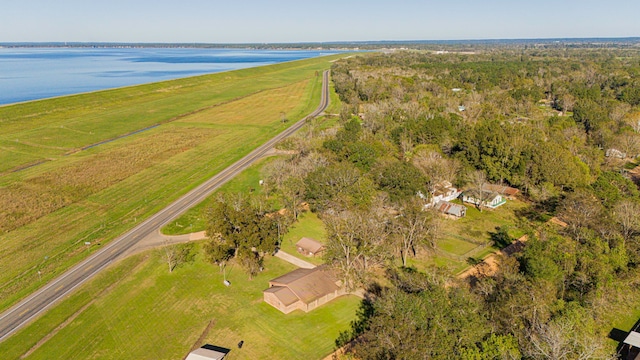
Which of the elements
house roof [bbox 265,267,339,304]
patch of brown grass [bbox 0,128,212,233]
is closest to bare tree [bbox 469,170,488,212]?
house roof [bbox 265,267,339,304]

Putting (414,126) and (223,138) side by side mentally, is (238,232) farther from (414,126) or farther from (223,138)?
(223,138)

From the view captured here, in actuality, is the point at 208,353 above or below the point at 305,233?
above

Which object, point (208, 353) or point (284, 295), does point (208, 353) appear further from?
point (284, 295)

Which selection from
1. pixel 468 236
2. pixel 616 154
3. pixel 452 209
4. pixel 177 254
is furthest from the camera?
pixel 616 154

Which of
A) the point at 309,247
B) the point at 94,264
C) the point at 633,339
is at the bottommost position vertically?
the point at 309,247

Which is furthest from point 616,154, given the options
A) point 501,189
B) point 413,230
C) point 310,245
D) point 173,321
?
point 173,321

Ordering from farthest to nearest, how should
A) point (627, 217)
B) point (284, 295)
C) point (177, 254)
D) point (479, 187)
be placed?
point (479, 187)
point (177, 254)
point (627, 217)
point (284, 295)

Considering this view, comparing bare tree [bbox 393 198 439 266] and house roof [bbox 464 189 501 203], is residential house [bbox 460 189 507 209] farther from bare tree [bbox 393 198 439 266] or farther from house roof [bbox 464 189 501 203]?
bare tree [bbox 393 198 439 266]

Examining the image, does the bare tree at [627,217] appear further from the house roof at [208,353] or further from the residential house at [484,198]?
the house roof at [208,353]

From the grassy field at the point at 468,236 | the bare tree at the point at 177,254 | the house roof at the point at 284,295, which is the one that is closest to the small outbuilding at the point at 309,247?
the house roof at the point at 284,295
